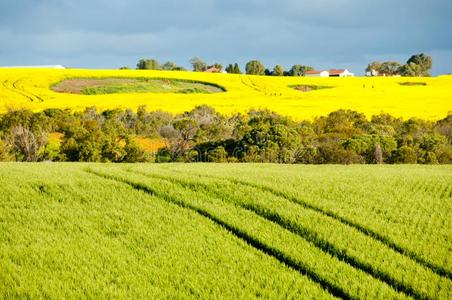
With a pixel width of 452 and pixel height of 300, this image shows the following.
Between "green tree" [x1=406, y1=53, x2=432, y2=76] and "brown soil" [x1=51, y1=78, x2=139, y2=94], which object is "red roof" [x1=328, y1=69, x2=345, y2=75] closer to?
"green tree" [x1=406, y1=53, x2=432, y2=76]

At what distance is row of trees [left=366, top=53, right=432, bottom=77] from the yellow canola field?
163 ft

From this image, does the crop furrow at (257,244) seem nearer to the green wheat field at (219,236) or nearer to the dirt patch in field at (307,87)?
the green wheat field at (219,236)

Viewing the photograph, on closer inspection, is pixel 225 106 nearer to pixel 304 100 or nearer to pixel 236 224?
pixel 304 100

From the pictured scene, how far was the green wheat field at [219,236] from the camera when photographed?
960cm

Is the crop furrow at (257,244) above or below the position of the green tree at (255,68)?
below

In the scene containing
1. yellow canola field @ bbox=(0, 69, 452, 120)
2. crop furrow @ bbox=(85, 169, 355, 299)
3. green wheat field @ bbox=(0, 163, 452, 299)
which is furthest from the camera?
yellow canola field @ bbox=(0, 69, 452, 120)

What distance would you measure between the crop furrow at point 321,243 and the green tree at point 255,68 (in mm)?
124552

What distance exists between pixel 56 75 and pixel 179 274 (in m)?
77.9

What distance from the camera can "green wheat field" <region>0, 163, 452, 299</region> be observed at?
9.60 meters

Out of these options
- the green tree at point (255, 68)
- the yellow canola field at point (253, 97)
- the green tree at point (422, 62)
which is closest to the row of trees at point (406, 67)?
the green tree at point (422, 62)

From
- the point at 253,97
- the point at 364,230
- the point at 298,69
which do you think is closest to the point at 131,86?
the point at 253,97

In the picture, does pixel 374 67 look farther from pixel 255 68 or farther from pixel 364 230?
pixel 364 230

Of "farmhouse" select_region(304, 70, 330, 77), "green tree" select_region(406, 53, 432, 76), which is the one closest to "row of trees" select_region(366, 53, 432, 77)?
"green tree" select_region(406, 53, 432, 76)

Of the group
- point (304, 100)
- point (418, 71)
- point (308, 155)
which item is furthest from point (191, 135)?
point (418, 71)
